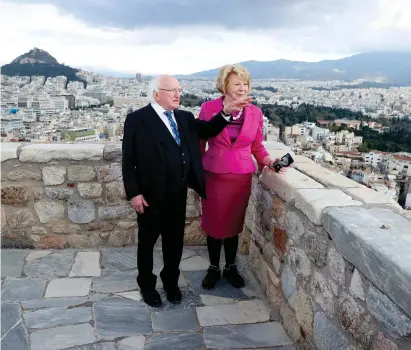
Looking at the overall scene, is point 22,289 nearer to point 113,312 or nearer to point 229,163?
point 113,312

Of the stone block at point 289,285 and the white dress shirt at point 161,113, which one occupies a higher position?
the white dress shirt at point 161,113

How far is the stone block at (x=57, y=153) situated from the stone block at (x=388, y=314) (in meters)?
2.42

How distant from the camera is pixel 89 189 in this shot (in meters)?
3.42

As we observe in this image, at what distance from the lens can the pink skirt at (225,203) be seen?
2.67m

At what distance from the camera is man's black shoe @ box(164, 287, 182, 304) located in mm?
2709

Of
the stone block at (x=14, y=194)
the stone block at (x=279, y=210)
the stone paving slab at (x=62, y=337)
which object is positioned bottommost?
the stone paving slab at (x=62, y=337)

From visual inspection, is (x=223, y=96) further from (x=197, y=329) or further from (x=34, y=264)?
(x=34, y=264)

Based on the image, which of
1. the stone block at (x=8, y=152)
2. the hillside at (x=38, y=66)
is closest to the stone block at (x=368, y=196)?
the stone block at (x=8, y=152)

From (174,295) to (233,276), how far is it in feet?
1.57

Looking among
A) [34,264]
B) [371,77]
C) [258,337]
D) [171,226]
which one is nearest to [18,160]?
[34,264]

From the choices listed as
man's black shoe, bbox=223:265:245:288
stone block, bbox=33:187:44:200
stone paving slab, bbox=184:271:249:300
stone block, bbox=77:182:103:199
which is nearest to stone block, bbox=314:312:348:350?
stone paving slab, bbox=184:271:249:300

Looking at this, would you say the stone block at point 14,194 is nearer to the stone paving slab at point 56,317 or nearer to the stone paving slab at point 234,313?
the stone paving slab at point 56,317

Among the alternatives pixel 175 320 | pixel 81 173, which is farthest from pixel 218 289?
pixel 81 173

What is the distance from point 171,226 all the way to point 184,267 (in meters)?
0.77
